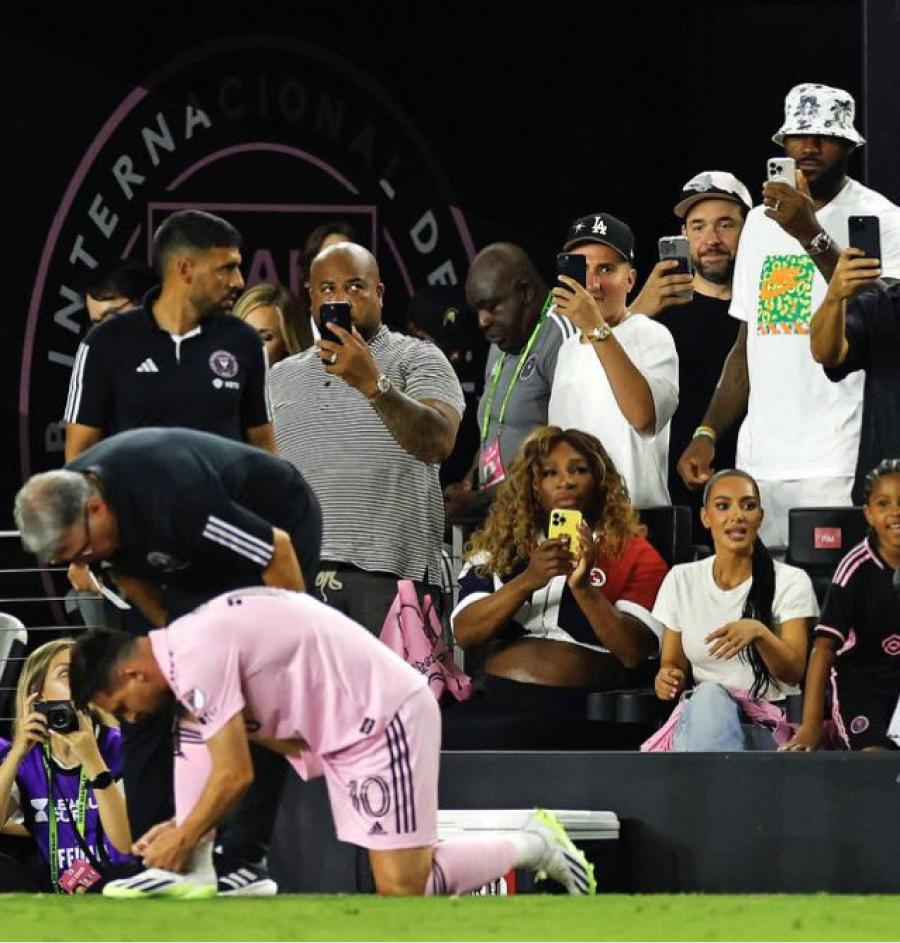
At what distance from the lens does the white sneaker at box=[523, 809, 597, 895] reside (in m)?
5.46

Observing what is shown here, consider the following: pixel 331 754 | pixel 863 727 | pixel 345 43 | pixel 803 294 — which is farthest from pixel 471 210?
pixel 331 754

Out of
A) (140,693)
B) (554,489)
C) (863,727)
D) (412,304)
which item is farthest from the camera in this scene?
(412,304)

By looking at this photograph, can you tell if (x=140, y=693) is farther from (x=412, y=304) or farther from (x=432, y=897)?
(x=412, y=304)

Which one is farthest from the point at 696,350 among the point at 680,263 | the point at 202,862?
the point at 202,862

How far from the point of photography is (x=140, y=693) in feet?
15.5

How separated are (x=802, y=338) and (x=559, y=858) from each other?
1.89 meters

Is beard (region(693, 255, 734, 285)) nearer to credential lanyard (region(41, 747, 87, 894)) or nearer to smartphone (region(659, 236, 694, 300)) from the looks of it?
smartphone (region(659, 236, 694, 300))

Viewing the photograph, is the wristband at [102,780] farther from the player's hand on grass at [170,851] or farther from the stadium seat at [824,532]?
the stadium seat at [824,532]

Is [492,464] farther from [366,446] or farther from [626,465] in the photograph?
[366,446]

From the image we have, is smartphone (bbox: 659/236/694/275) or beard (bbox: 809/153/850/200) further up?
beard (bbox: 809/153/850/200)

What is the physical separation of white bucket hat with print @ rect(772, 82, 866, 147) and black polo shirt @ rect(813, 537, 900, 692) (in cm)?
129

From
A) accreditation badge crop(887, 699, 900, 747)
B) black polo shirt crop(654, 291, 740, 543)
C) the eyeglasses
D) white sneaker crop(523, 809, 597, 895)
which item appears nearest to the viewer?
the eyeglasses

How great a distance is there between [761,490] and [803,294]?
58 centimetres

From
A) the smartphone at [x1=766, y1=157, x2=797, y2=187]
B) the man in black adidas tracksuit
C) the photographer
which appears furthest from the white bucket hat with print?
the photographer
